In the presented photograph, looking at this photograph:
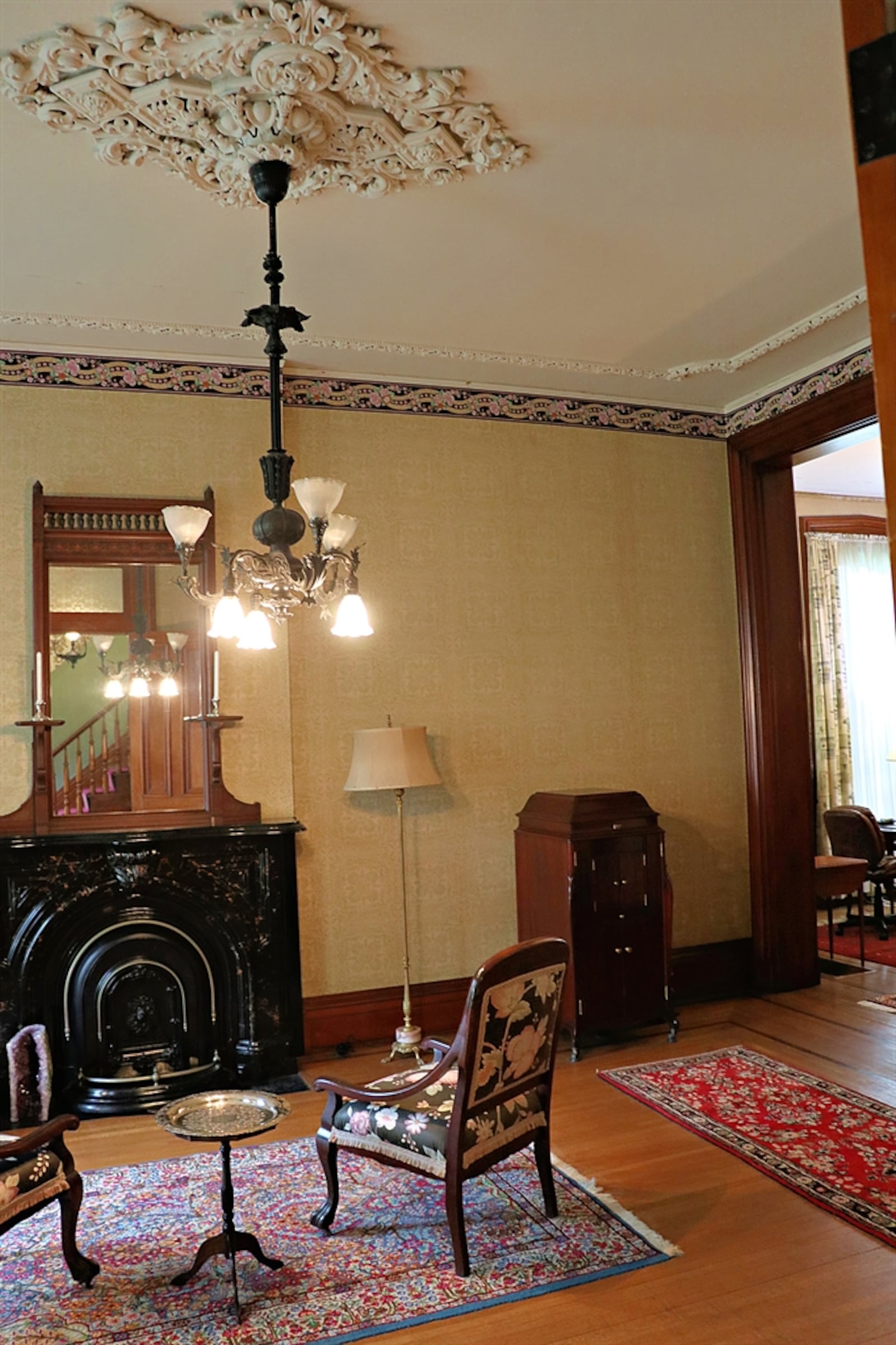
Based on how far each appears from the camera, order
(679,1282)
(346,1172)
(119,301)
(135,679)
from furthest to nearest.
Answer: (135,679) → (119,301) → (346,1172) → (679,1282)

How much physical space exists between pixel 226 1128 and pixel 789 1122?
2.36 metres

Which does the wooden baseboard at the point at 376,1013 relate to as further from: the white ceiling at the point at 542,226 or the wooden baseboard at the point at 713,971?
the white ceiling at the point at 542,226

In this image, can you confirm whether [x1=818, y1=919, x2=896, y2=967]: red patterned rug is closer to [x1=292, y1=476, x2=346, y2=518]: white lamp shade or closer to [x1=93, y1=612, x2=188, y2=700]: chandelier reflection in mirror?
[x1=93, y1=612, x2=188, y2=700]: chandelier reflection in mirror

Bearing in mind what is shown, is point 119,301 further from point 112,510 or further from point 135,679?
point 135,679

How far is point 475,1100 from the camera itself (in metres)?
3.22

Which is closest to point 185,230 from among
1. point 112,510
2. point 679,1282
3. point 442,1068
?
point 112,510

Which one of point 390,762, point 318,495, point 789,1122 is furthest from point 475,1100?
point 390,762

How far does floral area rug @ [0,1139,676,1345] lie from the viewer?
117 inches

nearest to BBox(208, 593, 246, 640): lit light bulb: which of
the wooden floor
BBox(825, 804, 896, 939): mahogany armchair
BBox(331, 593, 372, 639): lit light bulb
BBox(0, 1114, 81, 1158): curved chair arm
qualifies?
BBox(331, 593, 372, 639): lit light bulb

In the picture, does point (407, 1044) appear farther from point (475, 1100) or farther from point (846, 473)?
point (846, 473)

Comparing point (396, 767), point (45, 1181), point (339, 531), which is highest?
point (339, 531)

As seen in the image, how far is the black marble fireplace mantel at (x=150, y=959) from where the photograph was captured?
4.73 meters

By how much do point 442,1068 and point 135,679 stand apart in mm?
2588

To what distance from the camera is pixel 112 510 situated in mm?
5117
